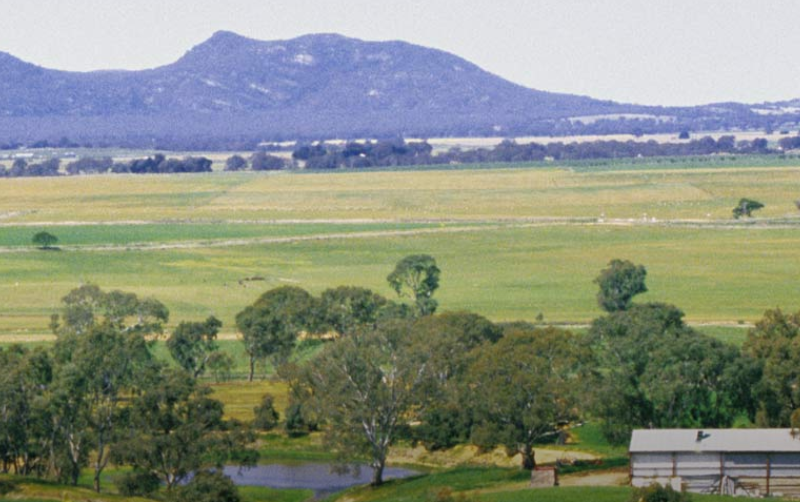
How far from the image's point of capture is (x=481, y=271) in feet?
349

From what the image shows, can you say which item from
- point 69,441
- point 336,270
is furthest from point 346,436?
point 336,270

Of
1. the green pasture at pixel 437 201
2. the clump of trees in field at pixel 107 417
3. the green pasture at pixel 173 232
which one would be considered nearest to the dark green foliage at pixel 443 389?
the clump of trees in field at pixel 107 417

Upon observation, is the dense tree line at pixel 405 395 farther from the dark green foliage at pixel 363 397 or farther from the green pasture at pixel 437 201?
the green pasture at pixel 437 201

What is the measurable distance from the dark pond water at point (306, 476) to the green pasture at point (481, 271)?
93.5 ft

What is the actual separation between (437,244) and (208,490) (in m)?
78.3

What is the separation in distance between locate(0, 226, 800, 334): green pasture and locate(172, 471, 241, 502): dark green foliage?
1516 inches

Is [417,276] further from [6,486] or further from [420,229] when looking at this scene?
[420,229]

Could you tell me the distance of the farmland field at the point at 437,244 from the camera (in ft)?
306

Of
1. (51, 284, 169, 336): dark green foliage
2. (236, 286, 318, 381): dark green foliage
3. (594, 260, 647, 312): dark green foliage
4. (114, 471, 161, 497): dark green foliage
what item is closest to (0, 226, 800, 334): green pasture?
(594, 260, 647, 312): dark green foliage

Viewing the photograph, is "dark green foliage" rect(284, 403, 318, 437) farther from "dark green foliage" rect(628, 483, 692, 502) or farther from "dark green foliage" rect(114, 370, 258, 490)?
"dark green foliage" rect(628, 483, 692, 502)

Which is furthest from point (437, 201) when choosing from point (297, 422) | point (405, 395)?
point (405, 395)

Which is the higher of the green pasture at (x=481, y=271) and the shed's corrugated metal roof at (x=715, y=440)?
the shed's corrugated metal roof at (x=715, y=440)

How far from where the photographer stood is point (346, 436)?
50.1m

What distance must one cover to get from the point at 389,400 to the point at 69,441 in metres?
Answer: 9.57
